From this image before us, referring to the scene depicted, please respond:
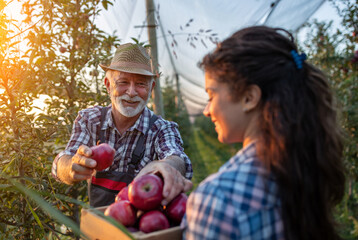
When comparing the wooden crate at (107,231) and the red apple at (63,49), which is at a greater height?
the red apple at (63,49)

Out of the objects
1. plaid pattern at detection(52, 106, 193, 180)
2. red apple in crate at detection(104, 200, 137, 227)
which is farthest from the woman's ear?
plaid pattern at detection(52, 106, 193, 180)

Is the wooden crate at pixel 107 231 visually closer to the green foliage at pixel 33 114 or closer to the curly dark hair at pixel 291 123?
the curly dark hair at pixel 291 123

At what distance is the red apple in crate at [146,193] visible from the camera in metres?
1.24

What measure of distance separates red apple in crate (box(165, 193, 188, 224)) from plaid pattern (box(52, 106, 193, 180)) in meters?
0.74

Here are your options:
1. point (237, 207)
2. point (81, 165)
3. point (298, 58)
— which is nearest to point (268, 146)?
point (237, 207)

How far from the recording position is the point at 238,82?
1.10m

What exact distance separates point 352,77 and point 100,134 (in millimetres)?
3141

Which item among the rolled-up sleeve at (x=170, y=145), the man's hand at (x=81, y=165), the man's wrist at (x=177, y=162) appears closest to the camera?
the man's hand at (x=81, y=165)

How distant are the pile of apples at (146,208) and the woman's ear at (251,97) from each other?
0.47 m

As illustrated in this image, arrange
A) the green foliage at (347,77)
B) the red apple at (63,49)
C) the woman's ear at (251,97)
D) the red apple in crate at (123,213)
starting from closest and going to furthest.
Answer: the woman's ear at (251,97)
the red apple in crate at (123,213)
the red apple at (63,49)
the green foliage at (347,77)

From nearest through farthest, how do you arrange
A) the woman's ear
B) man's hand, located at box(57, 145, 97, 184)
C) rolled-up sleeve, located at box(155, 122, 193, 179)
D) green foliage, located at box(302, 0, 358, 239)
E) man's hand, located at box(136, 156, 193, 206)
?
the woman's ear < man's hand, located at box(136, 156, 193, 206) < man's hand, located at box(57, 145, 97, 184) < rolled-up sleeve, located at box(155, 122, 193, 179) < green foliage, located at box(302, 0, 358, 239)

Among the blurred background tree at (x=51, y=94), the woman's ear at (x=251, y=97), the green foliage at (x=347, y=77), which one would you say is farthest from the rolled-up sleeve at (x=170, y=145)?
the green foliage at (x=347, y=77)

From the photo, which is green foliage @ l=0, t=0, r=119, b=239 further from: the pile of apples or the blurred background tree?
the pile of apples

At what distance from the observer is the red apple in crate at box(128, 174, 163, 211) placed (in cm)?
124
